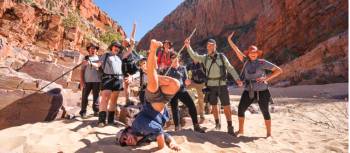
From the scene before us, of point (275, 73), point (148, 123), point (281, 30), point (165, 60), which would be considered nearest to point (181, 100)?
point (165, 60)

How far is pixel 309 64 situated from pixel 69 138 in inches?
694

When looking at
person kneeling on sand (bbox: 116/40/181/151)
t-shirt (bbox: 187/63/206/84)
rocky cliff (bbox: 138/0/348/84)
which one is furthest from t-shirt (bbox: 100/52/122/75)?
rocky cliff (bbox: 138/0/348/84)

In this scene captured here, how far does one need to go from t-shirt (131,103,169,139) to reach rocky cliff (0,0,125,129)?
8.95 ft

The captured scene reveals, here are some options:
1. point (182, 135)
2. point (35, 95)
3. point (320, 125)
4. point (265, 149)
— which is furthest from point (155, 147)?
point (320, 125)

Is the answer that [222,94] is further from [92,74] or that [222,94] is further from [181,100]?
[92,74]

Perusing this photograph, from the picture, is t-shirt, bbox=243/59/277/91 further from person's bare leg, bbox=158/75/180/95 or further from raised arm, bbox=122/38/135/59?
raised arm, bbox=122/38/135/59

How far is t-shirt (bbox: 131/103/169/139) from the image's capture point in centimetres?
403

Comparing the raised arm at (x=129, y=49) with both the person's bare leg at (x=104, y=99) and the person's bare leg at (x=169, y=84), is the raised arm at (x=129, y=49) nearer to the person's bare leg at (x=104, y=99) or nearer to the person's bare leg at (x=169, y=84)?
the person's bare leg at (x=104, y=99)

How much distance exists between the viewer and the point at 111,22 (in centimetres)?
5428

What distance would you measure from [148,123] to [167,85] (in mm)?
573

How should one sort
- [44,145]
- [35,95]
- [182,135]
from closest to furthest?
[44,145] → [182,135] → [35,95]

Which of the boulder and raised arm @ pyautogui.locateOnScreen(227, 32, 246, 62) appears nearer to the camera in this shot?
raised arm @ pyautogui.locateOnScreen(227, 32, 246, 62)

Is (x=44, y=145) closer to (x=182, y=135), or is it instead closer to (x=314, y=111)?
(x=182, y=135)

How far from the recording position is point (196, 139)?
487cm
